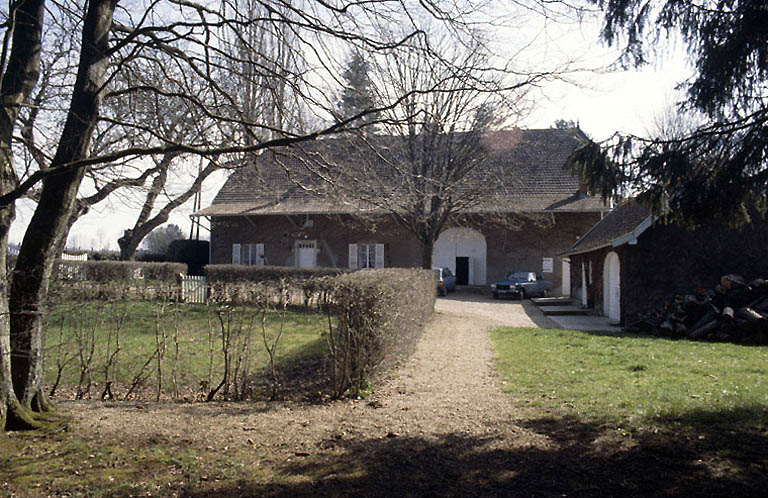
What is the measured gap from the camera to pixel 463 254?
30047mm

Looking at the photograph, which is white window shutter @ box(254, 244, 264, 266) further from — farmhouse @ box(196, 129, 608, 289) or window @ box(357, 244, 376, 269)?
window @ box(357, 244, 376, 269)

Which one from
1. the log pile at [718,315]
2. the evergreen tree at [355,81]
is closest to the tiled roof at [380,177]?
the evergreen tree at [355,81]

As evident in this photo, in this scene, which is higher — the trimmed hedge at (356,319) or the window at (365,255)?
the window at (365,255)

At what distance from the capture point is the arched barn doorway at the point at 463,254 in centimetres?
2967

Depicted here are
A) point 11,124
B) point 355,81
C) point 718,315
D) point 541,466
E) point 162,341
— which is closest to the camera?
point 541,466

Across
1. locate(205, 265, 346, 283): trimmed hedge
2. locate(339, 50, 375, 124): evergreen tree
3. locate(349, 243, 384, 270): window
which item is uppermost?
locate(339, 50, 375, 124): evergreen tree

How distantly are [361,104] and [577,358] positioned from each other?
604 cm

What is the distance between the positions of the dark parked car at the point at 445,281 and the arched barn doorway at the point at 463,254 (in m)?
1.16

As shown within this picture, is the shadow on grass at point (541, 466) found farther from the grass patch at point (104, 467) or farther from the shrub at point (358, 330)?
the shrub at point (358, 330)

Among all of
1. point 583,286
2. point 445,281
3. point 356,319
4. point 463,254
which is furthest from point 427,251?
point 356,319

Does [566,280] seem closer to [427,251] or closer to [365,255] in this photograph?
[365,255]

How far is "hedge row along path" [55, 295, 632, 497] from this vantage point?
409cm

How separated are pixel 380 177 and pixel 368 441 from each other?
19.1 feet

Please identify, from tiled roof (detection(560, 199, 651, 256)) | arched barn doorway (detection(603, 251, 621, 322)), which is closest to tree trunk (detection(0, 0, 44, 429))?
tiled roof (detection(560, 199, 651, 256))
